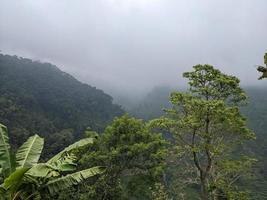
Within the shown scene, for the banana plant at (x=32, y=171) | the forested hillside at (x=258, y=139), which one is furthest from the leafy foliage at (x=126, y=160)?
the forested hillside at (x=258, y=139)

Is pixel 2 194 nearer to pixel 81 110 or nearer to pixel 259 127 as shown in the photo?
pixel 81 110

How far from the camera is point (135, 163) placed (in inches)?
886

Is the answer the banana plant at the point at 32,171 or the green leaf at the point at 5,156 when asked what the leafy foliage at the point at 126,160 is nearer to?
the banana plant at the point at 32,171

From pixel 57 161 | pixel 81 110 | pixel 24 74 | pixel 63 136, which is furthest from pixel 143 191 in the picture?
pixel 24 74

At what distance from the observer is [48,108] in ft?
243

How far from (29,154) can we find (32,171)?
1722 mm

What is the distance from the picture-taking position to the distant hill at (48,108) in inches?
2047

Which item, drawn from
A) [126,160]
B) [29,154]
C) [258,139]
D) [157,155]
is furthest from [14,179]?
[258,139]

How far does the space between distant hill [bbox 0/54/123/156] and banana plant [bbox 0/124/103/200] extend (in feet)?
111

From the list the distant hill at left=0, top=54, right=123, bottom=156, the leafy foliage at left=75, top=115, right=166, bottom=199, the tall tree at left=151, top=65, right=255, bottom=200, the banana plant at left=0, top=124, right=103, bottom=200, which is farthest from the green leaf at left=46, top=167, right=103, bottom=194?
the distant hill at left=0, top=54, right=123, bottom=156

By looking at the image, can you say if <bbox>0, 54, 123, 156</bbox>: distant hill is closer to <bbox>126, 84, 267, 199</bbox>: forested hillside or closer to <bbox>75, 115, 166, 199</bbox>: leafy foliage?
<bbox>126, 84, 267, 199</bbox>: forested hillside

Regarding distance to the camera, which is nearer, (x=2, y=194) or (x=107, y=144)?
(x=2, y=194)

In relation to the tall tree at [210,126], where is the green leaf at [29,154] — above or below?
below

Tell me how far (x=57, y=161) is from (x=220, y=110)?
7.98 metres
